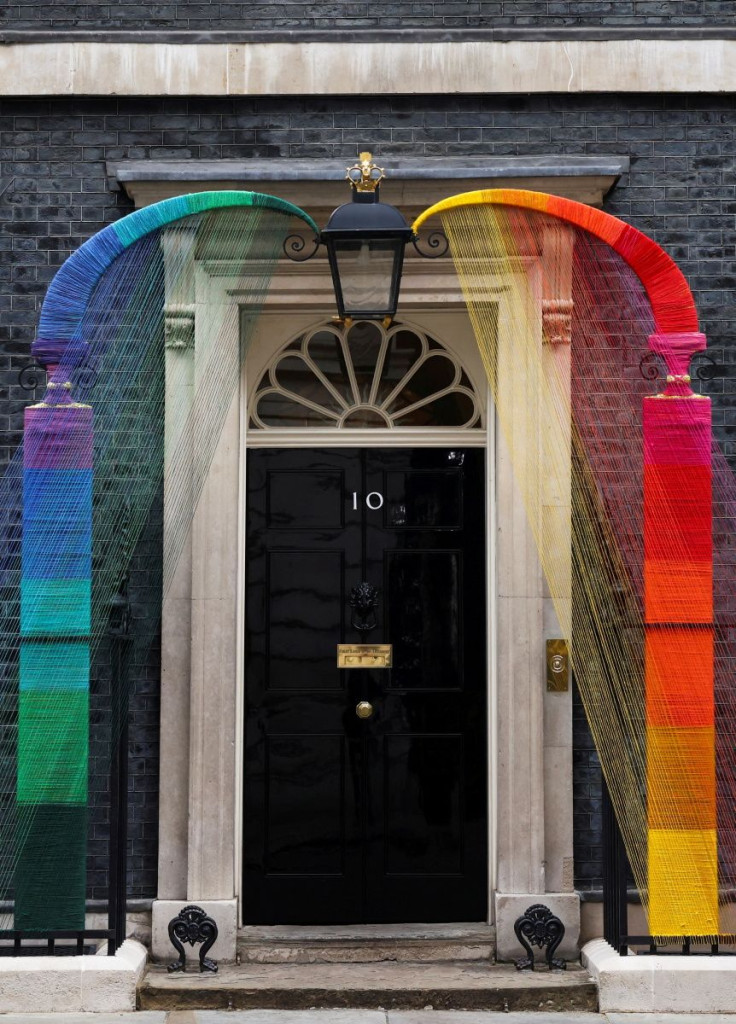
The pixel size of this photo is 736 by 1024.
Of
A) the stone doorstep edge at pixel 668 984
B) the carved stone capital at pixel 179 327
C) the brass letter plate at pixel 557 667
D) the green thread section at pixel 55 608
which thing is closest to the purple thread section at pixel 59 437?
the green thread section at pixel 55 608

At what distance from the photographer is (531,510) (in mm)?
6156

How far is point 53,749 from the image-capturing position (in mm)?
5664

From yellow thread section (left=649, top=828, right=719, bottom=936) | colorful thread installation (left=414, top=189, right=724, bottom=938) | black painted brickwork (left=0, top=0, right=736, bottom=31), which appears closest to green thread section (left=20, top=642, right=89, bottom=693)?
colorful thread installation (left=414, top=189, right=724, bottom=938)

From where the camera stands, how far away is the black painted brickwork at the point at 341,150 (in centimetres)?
687

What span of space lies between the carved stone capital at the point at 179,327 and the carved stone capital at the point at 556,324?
1792 millimetres

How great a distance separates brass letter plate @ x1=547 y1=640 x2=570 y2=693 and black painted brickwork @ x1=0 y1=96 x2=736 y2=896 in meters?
1.45

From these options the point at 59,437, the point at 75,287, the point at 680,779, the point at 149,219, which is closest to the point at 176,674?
the point at 59,437

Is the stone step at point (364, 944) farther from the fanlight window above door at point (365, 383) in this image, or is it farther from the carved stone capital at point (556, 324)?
the carved stone capital at point (556, 324)

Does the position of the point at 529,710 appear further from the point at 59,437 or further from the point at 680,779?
the point at 59,437

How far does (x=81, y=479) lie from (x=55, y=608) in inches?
22.3

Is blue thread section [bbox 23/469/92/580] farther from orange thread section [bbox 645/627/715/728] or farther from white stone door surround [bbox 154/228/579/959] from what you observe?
orange thread section [bbox 645/627/715/728]

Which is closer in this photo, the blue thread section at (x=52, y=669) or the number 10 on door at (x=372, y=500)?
the blue thread section at (x=52, y=669)

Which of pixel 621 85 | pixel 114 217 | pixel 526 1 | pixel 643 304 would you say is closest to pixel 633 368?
pixel 643 304

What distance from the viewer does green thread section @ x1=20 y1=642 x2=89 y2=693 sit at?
223 inches
